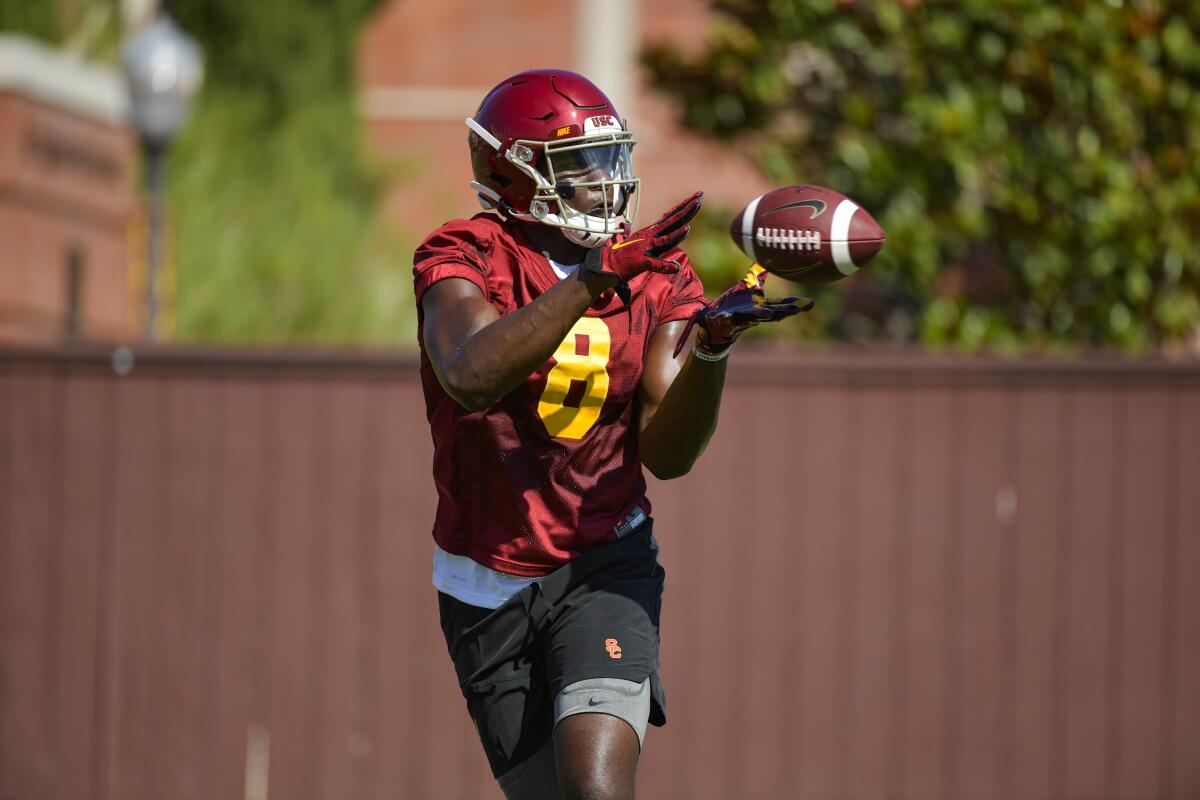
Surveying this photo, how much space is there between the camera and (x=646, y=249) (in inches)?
133

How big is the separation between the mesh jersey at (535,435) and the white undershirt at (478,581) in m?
0.02

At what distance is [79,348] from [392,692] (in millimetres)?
2358

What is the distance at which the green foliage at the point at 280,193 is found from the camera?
13.6 meters

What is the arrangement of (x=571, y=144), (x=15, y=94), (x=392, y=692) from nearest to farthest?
1. (x=571, y=144)
2. (x=392, y=692)
3. (x=15, y=94)

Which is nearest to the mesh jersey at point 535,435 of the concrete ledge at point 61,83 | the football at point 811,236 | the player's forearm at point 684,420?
the player's forearm at point 684,420

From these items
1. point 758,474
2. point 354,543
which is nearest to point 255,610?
point 354,543

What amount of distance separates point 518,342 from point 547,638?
0.79 meters

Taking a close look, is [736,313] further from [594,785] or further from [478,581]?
[594,785]

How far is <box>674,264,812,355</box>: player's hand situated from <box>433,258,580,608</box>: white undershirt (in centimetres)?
40

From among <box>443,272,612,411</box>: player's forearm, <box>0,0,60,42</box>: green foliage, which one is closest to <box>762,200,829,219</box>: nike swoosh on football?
<box>443,272,612,411</box>: player's forearm

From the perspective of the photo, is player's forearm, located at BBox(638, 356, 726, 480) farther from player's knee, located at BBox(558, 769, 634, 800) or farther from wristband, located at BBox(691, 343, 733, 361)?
player's knee, located at BBox(558, 769, 634, 800)

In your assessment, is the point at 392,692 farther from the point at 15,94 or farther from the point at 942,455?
the point at 15,94

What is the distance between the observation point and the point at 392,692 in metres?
8.08

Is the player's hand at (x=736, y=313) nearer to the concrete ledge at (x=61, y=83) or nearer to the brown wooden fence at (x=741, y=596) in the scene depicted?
the brown wooden fence at (x=741, y=596)
